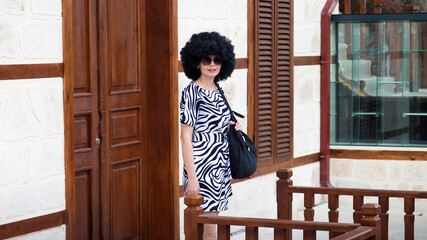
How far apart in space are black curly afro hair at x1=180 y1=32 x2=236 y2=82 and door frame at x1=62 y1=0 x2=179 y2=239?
1.17 m

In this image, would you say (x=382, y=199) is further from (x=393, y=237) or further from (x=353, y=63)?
(x=353, y=63)

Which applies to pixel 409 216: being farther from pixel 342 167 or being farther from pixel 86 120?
pixel 342 167

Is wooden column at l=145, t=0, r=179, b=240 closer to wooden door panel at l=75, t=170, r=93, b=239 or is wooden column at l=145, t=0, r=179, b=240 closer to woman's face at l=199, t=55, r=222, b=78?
wooden door panel at l=75, t=170, r=93, b=239

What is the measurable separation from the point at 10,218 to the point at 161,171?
5.45ft

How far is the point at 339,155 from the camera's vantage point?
9.05 meters

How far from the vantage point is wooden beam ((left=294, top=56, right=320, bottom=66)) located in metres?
8.54

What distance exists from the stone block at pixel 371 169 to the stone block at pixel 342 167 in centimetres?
7

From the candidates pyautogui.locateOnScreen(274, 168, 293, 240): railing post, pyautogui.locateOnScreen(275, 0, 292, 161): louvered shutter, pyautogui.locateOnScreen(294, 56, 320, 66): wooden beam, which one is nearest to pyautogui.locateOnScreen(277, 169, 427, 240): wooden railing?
pyautogui.locateOnScreen(274, 168, 293, 240): railing post

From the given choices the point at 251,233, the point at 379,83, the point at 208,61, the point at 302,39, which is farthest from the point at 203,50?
the point at 379,83

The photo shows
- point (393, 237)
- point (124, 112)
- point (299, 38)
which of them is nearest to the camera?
point (124, 112)

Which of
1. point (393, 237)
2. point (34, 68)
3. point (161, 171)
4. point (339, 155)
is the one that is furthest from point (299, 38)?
point (34, 68)

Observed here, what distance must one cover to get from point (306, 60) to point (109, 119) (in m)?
3.25

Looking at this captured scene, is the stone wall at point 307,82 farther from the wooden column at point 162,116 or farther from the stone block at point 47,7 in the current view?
the stone block at point 47,7

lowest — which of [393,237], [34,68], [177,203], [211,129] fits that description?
[393,237]
